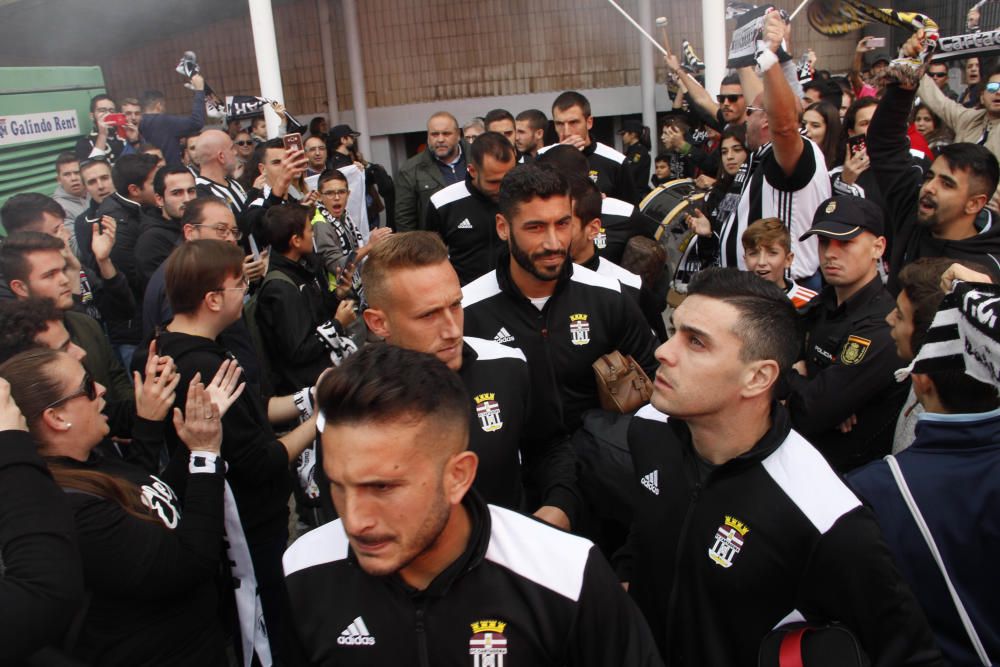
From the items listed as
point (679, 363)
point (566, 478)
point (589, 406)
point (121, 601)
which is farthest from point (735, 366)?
point (121, 601)

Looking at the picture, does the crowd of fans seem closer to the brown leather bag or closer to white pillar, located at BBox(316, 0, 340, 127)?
the brown leather bag

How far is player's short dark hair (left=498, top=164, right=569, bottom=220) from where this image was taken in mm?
3652

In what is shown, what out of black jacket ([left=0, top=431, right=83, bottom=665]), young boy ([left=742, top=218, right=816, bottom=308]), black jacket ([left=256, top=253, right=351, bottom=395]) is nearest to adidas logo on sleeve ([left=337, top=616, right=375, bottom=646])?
black jacket ([left=0, top=431, right=83, bottom=665])

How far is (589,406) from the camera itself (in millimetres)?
3514

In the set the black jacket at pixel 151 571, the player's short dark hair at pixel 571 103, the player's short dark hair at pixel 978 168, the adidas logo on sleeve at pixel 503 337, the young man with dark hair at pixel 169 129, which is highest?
the young man with dark hair at pixel 169 129

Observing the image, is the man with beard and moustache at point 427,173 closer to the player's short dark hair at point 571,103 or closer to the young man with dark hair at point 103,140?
the player's short dark hair at point 571,103

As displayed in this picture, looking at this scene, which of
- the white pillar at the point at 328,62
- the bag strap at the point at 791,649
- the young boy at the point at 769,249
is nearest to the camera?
the bag strap at the point at 791,649

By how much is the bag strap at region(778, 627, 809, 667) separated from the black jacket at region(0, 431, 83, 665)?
177 cm

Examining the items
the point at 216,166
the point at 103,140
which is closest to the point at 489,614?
the point at 216,166

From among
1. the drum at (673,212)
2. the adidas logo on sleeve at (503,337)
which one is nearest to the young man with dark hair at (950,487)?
the adidas logo on sleeve at (503,337)

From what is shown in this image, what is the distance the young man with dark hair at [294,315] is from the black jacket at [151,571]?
1.50 metres

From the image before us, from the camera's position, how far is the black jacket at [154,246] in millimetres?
5570

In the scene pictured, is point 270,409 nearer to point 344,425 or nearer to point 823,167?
point 344,425

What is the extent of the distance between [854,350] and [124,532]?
107 inches
